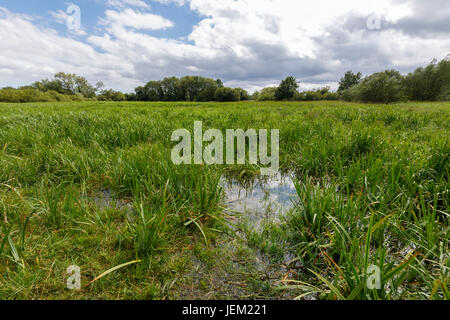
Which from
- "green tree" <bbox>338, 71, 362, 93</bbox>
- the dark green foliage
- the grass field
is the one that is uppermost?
"green tree" <bbox>338, 71, 362, 93</bbox>

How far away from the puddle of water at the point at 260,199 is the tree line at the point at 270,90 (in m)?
38.9

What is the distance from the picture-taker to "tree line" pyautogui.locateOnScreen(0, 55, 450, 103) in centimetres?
3112

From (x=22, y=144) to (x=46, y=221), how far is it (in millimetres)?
3166

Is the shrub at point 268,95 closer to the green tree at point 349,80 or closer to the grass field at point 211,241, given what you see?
the green tree at point 349,80

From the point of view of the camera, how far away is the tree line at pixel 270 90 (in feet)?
102

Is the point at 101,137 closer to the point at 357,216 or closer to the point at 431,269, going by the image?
the point at 357,216

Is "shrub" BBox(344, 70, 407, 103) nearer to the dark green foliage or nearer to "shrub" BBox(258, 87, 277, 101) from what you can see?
"shrub" BBox(258, 87, 277, 101)

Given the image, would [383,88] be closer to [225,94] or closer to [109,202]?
[109,202]

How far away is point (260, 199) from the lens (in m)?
2.26

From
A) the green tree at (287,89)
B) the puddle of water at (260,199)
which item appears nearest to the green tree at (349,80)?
the green tree at (287,89)

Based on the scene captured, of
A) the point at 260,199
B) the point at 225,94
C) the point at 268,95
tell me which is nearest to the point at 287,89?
the point at 268,95

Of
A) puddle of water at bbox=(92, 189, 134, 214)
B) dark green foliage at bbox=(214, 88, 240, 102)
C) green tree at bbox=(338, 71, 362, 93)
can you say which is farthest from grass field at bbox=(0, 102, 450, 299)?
green tree at bbox=(338, 71, 362, 93)

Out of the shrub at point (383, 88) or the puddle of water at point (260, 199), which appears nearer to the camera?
the puddle of water at point (260, 199)

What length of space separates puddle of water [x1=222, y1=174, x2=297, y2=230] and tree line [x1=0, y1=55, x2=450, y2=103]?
3887 cm
